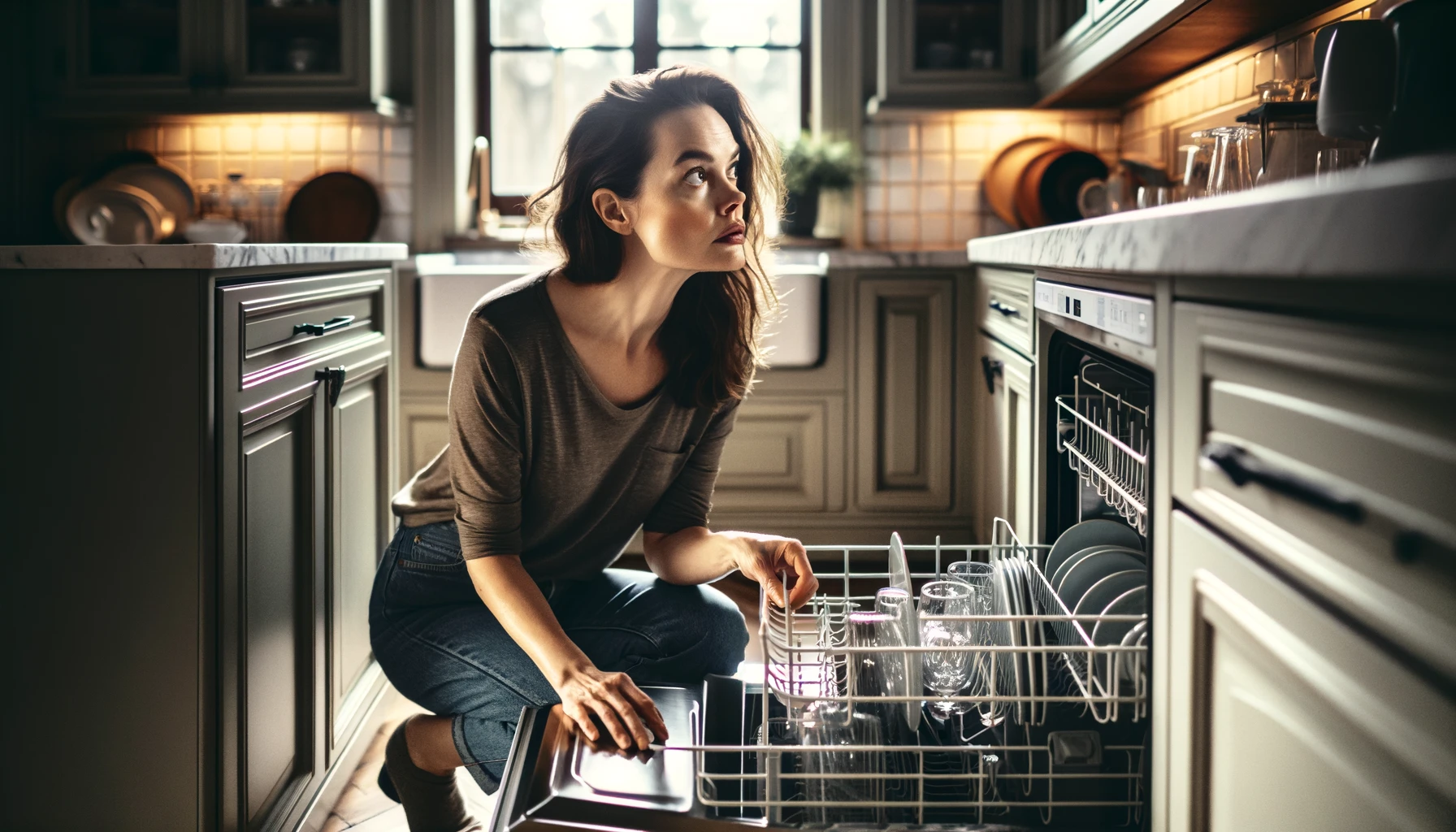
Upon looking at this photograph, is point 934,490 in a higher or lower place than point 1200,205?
lower

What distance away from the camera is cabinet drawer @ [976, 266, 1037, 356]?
83.2 inches

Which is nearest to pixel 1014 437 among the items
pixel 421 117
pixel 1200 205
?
pixel 1200 205

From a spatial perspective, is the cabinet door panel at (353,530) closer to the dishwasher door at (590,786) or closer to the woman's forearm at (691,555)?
the woman's forearm at (691,555)

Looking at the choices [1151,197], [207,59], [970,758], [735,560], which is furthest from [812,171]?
[970,758]

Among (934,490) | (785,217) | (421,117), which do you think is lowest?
(934,490)

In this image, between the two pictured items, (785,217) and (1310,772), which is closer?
(1310,772)

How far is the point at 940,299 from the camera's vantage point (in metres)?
3.16

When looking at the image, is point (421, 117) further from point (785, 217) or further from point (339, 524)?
point (339, 524)

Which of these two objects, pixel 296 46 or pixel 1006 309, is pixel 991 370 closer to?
pixel 1006 309

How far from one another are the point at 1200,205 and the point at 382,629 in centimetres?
114

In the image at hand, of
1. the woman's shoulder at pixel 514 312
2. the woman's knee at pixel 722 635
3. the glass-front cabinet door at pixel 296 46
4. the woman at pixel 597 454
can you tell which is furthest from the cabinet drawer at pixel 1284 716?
the glass-front cabinet door at pixel 296 46

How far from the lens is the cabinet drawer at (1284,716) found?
24.7 inches

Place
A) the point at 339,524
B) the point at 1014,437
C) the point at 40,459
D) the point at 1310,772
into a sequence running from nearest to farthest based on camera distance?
1. the point at 1310,772
2. the point at 40,459
3. the point at 339,524
4. the point at 1014,437

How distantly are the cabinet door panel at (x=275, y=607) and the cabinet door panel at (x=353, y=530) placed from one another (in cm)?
11
